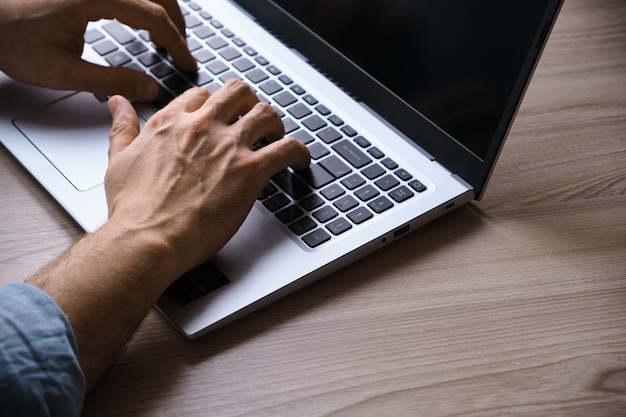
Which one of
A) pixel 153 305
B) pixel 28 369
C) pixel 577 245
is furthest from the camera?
pixel 577 245

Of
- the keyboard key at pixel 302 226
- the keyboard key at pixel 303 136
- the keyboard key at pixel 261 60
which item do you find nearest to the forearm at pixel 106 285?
the keyboard key at pixel 302 226

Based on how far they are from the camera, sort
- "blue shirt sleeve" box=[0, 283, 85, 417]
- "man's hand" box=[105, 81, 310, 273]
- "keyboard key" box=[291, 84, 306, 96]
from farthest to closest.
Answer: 1. "keyboard key" box=[291, 84, 306, 96]
2. "man's hand" box=[105, 81, 310, 273]
3. "blue shirt sleeve" box=[0, 283, 85, 417]

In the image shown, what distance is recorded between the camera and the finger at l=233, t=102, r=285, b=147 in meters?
0.79

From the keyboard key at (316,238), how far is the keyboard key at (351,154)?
0.11 m

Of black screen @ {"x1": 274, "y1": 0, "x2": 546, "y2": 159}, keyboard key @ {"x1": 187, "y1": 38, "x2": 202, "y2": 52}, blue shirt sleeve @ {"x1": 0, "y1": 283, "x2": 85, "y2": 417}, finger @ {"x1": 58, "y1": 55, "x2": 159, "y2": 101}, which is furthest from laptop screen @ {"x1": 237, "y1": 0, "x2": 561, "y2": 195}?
blue shirt sleeve @ {"x1": 0, "y1": 283, "x2": 85, "y2": 417}

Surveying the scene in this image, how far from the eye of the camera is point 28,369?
1.88ft

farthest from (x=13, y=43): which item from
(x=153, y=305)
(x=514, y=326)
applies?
(x=514, y=326)

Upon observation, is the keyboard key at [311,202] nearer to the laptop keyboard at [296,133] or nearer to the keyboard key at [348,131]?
the laptop keyboard at [296,133]

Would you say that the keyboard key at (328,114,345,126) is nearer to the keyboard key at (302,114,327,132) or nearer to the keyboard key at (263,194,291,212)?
the keyboard key at (302,114,327,132)

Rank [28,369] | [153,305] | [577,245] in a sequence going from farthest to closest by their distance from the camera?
[577,245], [153,305], [28,369]

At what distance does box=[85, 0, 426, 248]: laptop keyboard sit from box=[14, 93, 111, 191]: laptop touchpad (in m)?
0.03

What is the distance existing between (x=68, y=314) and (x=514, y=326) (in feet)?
1.33

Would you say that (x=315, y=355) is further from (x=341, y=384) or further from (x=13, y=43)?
(x=13, y=43)

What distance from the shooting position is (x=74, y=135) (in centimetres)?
85
